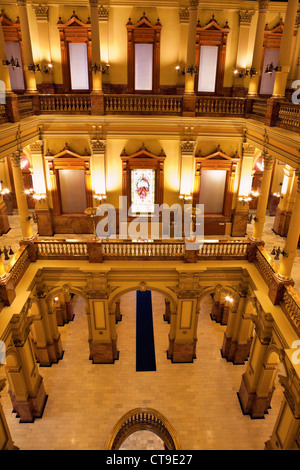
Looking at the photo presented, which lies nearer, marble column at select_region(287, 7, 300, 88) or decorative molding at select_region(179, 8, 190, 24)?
Result: decorative molding at select_region(179, 8, 190, 24)

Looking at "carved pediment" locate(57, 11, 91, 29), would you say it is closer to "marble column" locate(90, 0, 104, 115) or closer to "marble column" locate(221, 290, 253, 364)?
"marble column" locate(90, 0, 104, 115)

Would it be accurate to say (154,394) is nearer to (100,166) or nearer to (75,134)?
(100,166)

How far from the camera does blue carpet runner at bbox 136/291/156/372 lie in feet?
48.8

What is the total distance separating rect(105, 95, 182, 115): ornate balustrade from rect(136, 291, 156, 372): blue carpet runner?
9896mm

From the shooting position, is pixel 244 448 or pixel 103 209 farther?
pixel 103 209

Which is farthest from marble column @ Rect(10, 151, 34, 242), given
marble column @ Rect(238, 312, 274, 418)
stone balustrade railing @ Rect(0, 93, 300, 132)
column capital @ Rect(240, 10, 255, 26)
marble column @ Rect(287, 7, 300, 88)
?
marble column @ Rect(287, 7, 300, 88)

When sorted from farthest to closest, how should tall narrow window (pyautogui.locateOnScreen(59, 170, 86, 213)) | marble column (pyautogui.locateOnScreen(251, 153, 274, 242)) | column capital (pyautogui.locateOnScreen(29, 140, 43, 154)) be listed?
tall narrow window (pyautogui.locateOnScreen(59, 170, 86, 213)), column capital (pyautogui.locateOnScreen(29, 140, 43, 154)), marble column (pyautogui.locateOnScreen(251, 153, 274, 242))

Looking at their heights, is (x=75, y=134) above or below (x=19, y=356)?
above

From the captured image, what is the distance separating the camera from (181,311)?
549 inches

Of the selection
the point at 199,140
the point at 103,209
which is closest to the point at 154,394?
the point at 103,209

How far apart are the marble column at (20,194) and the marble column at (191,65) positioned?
21.9 feet

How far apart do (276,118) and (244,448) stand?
11200 millimetres

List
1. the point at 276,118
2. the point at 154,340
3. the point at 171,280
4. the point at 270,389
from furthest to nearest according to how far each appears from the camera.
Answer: the point at 154,340 → the point at 171,280 → the point at 270,389 → the point at 276,118

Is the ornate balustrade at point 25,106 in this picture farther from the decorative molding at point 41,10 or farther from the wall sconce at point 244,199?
the wall sconce at point 244,199
